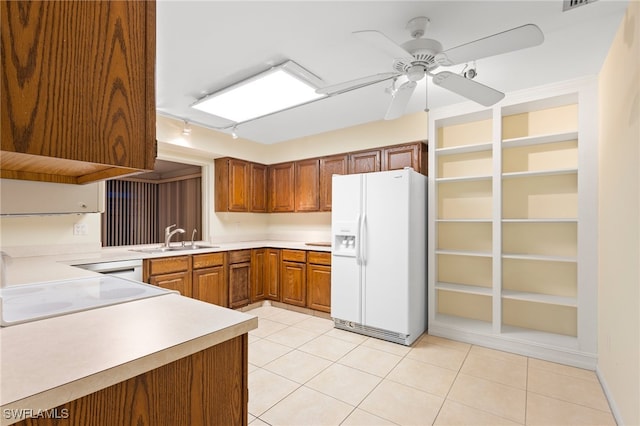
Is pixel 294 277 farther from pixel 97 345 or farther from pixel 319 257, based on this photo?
pixel 97 345

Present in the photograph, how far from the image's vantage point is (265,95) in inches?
113

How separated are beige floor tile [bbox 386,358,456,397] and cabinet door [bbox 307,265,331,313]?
1294 millimetres

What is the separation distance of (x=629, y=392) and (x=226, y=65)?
339 cm

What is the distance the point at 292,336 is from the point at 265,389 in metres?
1.00

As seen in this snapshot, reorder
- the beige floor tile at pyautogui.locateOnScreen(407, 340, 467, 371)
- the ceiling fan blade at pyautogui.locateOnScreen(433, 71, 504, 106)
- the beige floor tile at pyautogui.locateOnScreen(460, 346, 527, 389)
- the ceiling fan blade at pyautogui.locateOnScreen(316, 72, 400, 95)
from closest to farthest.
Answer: the ceiling fan blade at pyautogui.locateOnScreen(433, 71, 504, 106)
the ceiling fan blade at pyautogui.locateOnScreen(316, 72, 400, 95)
the beige floor tile at pyautogui.locateOnScreen(460, 346, 527, 389)
the beige floor tile at pyautogui.locateOnScreen(407, 340, 467, 371)

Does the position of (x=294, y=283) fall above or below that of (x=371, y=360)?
above

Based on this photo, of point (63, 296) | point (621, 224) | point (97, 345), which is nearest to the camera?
point (97, 345)

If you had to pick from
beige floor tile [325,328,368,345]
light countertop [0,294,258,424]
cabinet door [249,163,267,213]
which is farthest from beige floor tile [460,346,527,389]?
cabinet door [249,163,267,213]

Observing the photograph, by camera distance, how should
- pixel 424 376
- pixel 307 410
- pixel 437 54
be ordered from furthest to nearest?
pixel 424 376, pixel 307 410, pixel 437 54

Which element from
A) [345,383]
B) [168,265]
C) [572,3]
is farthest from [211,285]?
[572,3]

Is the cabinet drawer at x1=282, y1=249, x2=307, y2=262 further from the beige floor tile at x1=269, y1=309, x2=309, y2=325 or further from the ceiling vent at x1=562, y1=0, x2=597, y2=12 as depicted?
the ceiling vent at x1=562, y1=0, x2=597, y2=12

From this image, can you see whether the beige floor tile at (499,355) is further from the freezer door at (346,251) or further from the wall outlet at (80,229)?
the wall outlet at (80,229)

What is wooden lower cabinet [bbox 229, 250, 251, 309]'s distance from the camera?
3.94m

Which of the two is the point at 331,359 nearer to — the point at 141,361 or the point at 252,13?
the point at 141,361
